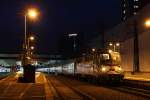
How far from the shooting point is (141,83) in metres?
40.8

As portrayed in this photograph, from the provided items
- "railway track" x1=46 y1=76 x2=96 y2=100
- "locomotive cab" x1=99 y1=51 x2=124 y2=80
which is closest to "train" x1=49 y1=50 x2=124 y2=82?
"locomotive cab" x1=99 y1=51 x2=124 y2=80

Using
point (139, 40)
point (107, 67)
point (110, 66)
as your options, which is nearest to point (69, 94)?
point (107, 67)

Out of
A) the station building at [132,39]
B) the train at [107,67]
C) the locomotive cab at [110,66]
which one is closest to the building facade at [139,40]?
A: the station building at [132,39]

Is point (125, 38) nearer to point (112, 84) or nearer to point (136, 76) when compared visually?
point (136, 76)

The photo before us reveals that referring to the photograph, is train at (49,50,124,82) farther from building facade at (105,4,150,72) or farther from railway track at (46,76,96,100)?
building facade at (105,4,150,72)

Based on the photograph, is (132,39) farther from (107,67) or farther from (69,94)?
(69,94)

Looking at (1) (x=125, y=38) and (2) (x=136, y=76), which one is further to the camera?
(1) (x=125, y=38)

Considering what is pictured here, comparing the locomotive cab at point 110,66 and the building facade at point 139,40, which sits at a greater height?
the building facade at point 139,40

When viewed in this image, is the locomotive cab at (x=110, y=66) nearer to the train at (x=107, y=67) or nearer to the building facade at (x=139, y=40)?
the train at (x=107, y=67)

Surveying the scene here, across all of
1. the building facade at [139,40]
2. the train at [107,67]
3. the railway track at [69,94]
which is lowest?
the railway track at [69,94]

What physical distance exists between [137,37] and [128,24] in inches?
290

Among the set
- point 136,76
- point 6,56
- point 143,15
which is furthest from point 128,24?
point 6,56

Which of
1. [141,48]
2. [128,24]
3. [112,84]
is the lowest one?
[112,84]

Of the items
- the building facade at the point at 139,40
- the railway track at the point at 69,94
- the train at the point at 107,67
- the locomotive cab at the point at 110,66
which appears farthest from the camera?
the building facade at the point at 139,40
